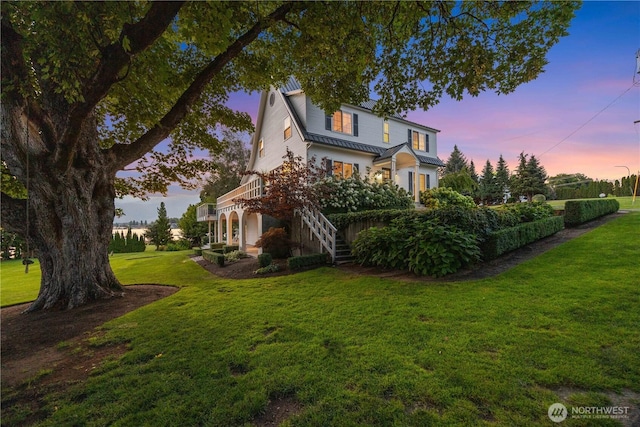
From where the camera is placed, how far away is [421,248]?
6.75 meters

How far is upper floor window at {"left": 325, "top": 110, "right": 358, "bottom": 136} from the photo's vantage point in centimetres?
1483

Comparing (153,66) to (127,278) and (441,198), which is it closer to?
(127,278)

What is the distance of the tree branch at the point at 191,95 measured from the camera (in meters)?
5.39

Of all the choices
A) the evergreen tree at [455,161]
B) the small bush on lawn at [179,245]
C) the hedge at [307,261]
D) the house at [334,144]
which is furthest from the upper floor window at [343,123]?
the evergreen tree at [455,161]

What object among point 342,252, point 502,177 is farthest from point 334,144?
point 502,177

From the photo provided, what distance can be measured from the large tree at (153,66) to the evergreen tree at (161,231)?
2578 centimetres

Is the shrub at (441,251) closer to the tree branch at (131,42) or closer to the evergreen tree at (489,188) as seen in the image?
the tree branch at (131,42)

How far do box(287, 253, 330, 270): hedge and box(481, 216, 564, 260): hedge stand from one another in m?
5.06

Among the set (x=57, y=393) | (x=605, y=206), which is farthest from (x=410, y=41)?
(x=605, y=206)

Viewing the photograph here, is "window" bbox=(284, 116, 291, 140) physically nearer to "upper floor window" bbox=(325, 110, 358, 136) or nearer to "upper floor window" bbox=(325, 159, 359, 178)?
"upper floor window" bbox=(325, 110, 358, 136)

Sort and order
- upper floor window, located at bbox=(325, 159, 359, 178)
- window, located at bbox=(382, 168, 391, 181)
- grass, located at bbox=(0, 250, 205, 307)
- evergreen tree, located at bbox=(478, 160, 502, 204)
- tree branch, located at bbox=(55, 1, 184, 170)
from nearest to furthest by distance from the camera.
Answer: tree branch, located at bbox=(55, 1, 184, 170) → grass, located at bbox=(0, 250, 205, 307) → upper floor window, located at bbox=(325, 159, 359, 178) → window, located at bbox=(382, 168, 391, 181) → evergreen tree, located at bbox=(478, 160, 502, 204)

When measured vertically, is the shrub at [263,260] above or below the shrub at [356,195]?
below

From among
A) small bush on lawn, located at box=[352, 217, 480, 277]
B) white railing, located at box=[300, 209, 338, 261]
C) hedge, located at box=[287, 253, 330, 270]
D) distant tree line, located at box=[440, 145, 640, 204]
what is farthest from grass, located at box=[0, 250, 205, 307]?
distant tree line, located at box=[440, 145, 640, 204]

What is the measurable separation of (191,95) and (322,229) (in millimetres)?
6108
